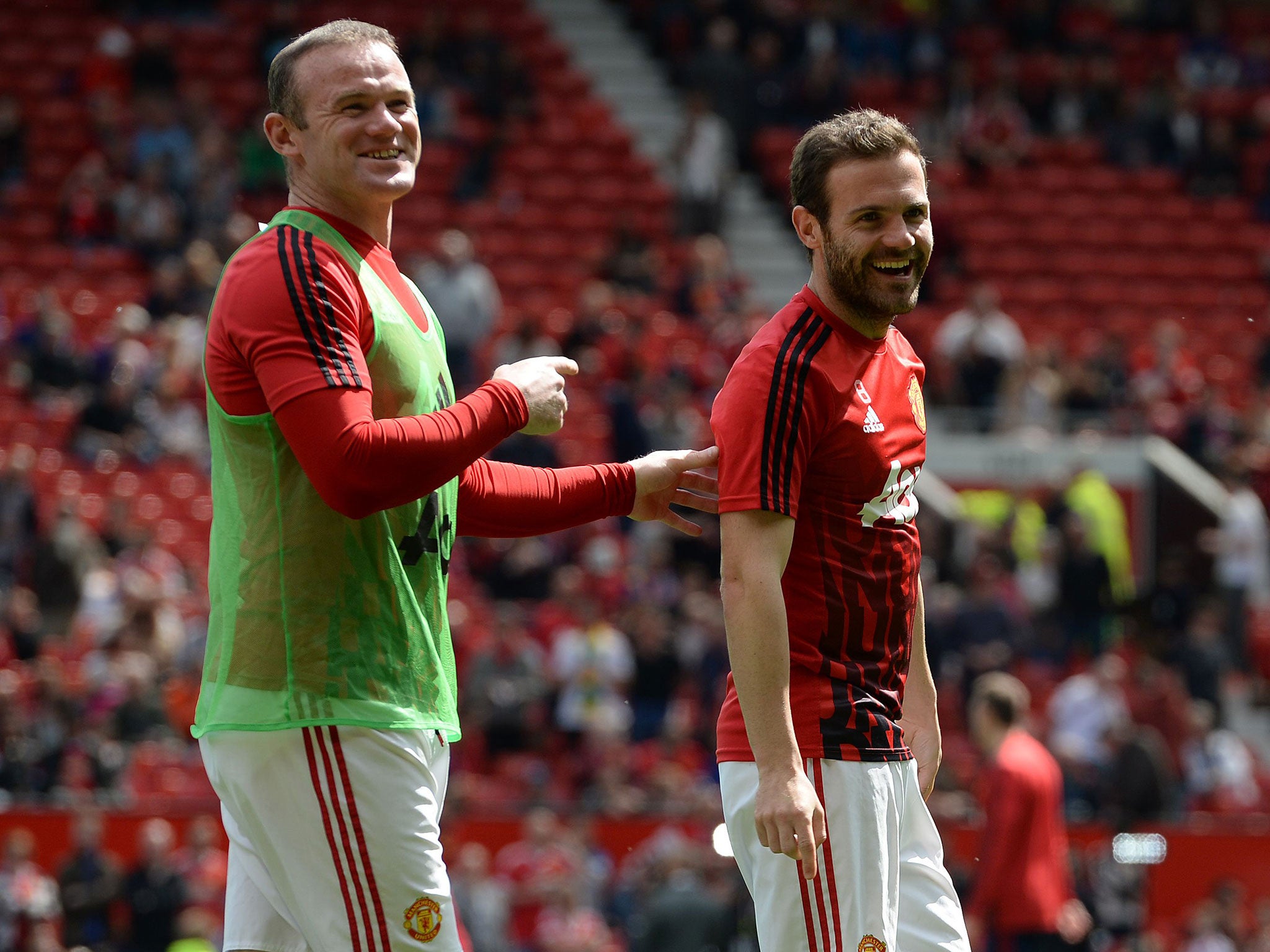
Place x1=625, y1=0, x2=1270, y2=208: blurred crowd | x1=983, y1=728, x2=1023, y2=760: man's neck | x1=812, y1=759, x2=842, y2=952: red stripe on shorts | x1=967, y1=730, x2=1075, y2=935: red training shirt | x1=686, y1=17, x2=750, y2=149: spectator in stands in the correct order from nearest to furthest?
x1=812, y1=759, x2=842, y2=952: red stripe on shorts, x1=967, y1=730, x2=1075, y2=935: red training shirt, x1=983, y1=728, x2=1023, y2=760: man's neck, x1=686, y1=17, x2=750, y2=149: spectator in stands, x1=625, y1=0, x2=1270, y2=208: blurred crowd

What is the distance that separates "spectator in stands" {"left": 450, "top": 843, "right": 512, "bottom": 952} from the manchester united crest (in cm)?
683

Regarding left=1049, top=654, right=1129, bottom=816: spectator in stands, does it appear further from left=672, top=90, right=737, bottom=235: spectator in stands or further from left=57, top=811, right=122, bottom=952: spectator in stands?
left=672, top=90, right=737, bottom=235: spectator in stands

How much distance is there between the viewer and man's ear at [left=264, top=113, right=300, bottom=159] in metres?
3.51

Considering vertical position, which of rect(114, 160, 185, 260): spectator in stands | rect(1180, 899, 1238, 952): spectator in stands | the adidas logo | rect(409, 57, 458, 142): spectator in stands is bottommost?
rect(1180, 899, 1238, 952): spectator in stands

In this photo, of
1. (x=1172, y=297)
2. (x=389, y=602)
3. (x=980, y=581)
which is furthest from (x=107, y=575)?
(x=1172, y=297)

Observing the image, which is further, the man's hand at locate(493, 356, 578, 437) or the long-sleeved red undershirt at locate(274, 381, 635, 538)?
the man's hand at locate(493, 356, 578, 437)

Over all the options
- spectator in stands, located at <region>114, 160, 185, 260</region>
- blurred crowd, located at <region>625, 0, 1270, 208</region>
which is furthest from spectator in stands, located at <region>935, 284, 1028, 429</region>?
spectator in stands, located at <region>114, 160, 185, 260</region>

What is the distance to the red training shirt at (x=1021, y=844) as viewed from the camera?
8.81 meters

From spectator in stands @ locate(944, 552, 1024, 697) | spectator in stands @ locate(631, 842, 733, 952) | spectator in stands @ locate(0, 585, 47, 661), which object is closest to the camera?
spectator in stands @ locate(631, 842, 733, 952)

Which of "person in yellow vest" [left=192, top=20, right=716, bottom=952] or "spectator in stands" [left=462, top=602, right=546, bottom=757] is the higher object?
"person in yellow vest" [left=192, top=20, right=716, bottom=952]

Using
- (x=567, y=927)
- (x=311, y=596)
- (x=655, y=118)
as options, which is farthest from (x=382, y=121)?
(x=655, y=118)

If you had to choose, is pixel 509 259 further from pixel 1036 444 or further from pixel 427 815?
pixel 427 815

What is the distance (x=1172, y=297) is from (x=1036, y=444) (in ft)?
14.4

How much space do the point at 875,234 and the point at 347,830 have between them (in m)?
1.49
